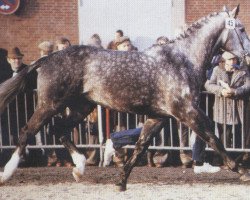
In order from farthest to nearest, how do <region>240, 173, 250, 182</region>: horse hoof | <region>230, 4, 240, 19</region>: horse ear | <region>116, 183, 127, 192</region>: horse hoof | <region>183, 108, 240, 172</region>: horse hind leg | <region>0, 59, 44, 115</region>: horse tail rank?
1. <region>116, 183, 127, 192</region>: horse hoof
2. <region>0, 59, 44, 115</region>: horse tail
3. <region>230, 4, 240, 19</region>: horse ear
4. <region>240, 173, 250, 182</region>: horse hoof
5. <region>183, 108, 240, 172</region>: horse hind leg

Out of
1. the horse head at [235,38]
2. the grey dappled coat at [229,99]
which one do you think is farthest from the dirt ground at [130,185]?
the horse head at [235,38]

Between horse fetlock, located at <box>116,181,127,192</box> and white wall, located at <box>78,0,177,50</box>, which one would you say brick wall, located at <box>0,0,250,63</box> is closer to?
white wall, located at <box>78,0,177,50</box>

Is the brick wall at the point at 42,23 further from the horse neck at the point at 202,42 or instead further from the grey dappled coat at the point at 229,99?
the horse neck at the point at 202,42

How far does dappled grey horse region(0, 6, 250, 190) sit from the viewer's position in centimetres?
582

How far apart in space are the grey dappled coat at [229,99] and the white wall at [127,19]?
715 cm

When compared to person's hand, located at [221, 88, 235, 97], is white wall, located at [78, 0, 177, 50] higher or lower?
higher

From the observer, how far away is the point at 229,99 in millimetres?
7691

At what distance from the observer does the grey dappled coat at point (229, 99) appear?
24.5ft

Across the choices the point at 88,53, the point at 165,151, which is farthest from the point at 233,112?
the point at 88,53

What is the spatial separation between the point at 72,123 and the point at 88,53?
91 cm

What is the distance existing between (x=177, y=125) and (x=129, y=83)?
257 centimetres

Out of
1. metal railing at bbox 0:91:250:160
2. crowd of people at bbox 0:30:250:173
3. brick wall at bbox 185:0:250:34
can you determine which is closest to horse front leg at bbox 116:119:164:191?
crowd of people at bbox 0:30:250:173

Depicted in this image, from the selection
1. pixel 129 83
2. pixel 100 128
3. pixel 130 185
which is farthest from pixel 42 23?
pixel 129 83

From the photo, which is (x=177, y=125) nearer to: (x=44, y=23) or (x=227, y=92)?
(x=227, y=92)
